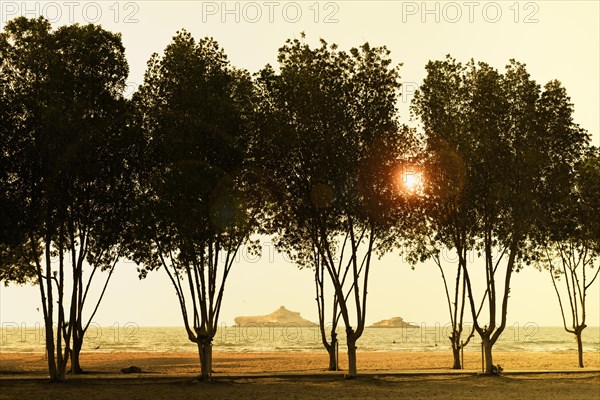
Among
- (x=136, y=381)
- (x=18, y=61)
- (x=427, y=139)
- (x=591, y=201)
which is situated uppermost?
(x=18, y=61)

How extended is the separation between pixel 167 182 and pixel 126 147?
143 inches

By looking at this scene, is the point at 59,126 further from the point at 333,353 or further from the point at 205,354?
the point at 333,353

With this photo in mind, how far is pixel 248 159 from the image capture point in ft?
126

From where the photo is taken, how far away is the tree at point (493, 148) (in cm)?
4016

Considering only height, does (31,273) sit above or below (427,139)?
below

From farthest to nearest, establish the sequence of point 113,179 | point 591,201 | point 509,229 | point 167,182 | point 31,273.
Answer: point 31,273, point 591,201, point 509,229, point 113,179, point 167,182

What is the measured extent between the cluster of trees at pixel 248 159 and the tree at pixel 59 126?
0.08 metres

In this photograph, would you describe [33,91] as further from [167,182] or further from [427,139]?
[427,139]

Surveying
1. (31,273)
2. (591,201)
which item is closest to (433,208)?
(591,201)

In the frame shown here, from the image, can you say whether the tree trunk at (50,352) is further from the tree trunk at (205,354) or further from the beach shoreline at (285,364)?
the beach shoreline at (285,364)

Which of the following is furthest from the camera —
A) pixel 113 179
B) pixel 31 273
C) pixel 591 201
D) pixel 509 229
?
pixel 31 273

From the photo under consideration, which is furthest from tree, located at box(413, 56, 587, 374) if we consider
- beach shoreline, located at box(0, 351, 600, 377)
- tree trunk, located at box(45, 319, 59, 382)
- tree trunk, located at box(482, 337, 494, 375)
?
tree trunk, located at box(45, 319, 59, 382)

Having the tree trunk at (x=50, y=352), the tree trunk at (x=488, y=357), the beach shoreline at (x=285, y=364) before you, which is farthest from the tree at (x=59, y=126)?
the tree trunk at (x=488, y=357)

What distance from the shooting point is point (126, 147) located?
123 ft
